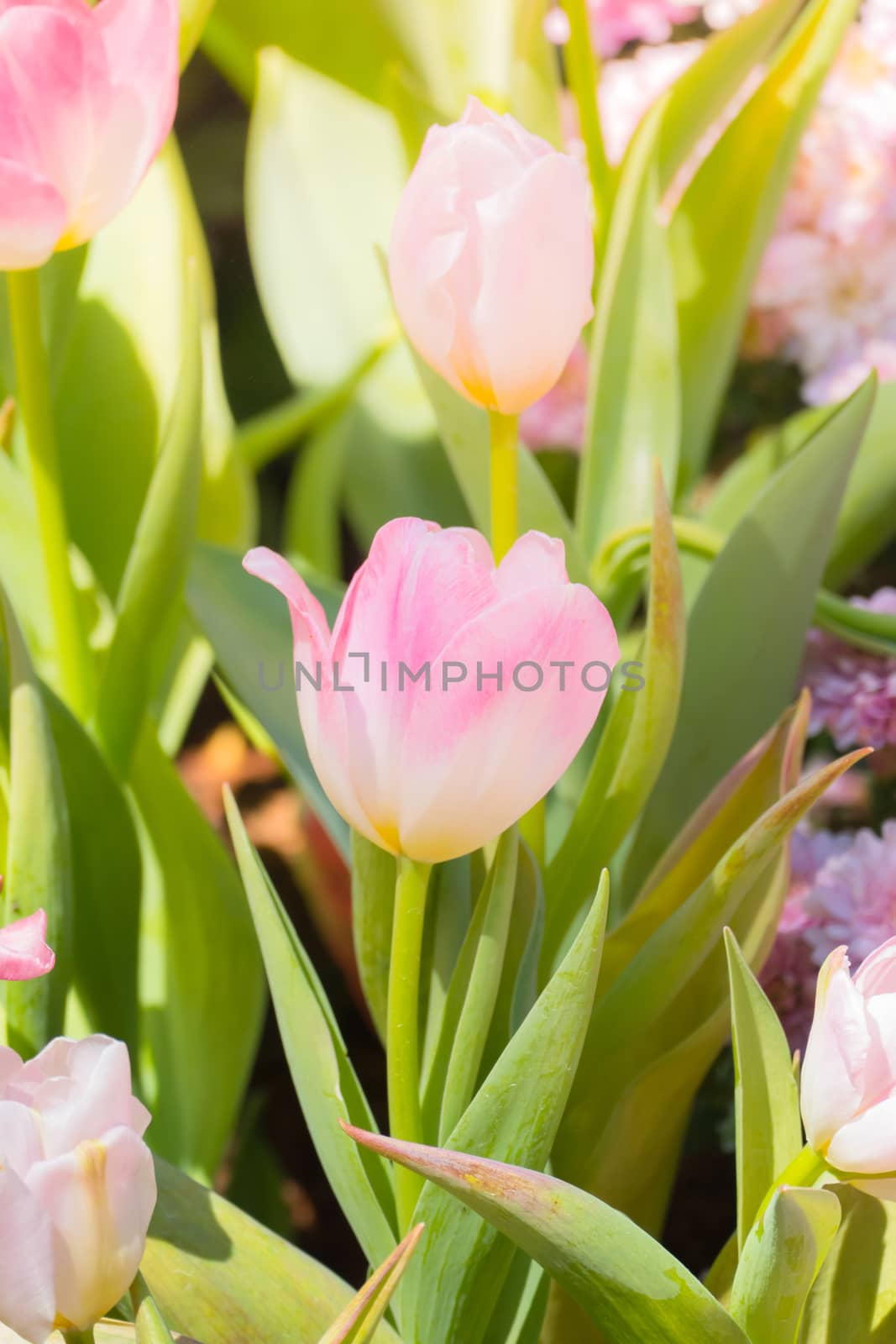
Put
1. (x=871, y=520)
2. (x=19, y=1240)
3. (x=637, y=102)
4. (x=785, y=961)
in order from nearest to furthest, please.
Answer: (x=19, y=1240) → (x=785, y=961) → (x=871, y=520) → (x=637, y=102)

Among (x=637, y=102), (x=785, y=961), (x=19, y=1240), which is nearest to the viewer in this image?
(x=19, y=1240)

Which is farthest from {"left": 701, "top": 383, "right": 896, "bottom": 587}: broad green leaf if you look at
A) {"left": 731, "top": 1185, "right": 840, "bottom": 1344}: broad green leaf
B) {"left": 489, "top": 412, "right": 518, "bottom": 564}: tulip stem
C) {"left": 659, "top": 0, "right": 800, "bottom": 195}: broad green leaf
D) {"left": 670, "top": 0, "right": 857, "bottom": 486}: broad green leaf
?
{"left": 731, "top": 1185, "right": 840, "bottom": 1344}: broad green leaf

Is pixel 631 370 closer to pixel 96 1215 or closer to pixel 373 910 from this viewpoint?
pixel 373 910

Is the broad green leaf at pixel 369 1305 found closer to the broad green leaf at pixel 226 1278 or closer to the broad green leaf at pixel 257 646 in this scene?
the broad green leaf at pixel 226 1278

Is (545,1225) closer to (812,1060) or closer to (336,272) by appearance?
(812,1060)

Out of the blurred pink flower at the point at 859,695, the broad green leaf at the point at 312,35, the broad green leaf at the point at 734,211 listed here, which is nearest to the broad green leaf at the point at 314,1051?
the blurred pink flower at the point at 859,695

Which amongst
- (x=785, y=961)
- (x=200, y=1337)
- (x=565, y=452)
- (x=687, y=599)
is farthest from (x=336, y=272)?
(x=200, y=1337)
